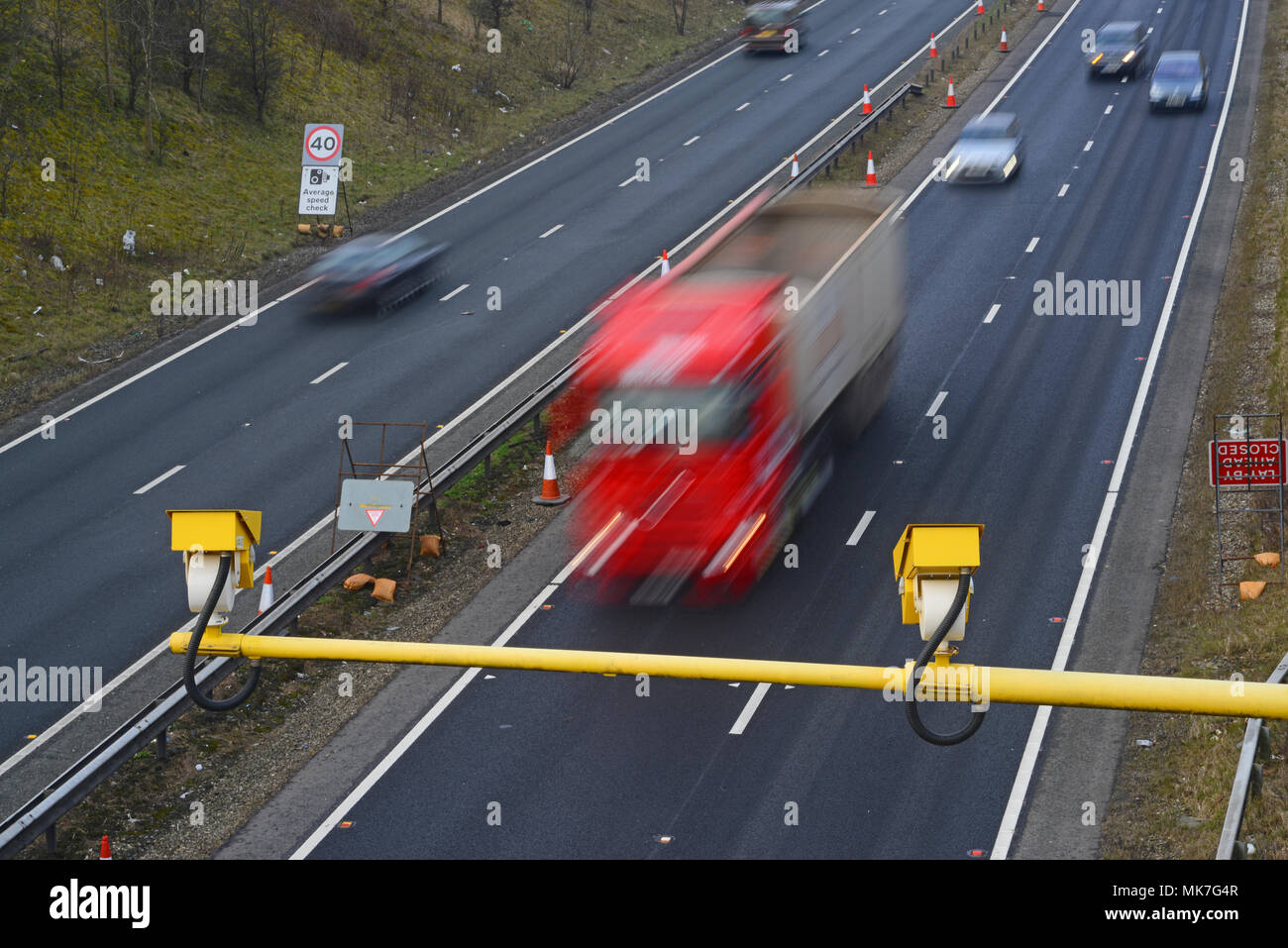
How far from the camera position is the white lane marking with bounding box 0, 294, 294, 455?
989 inches

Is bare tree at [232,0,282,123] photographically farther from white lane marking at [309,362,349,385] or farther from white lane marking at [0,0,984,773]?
white lane marking at [309,362,349,385]

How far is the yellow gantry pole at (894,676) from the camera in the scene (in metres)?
6.07

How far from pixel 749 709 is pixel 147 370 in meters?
16.4

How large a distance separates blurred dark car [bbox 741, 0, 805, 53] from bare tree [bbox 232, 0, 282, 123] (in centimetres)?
1816

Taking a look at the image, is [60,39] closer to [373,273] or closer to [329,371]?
[373,273]

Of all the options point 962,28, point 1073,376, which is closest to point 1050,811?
point 1073,376

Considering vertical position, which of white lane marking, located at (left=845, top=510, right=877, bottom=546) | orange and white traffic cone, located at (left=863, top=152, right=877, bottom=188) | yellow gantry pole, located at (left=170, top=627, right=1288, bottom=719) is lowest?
white lane marking, located at (left=845, top=510, right=877, bottom=546)

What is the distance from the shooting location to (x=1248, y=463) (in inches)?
752

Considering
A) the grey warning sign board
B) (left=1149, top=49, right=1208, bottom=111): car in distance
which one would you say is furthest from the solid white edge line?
(left=1149, top=49, right=1208, bottom=111): car in distance

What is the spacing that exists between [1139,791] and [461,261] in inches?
883

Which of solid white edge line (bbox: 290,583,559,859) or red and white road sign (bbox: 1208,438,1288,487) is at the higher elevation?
red and white road sign (bbox: 1208,438,1288,487)

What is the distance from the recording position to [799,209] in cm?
2259

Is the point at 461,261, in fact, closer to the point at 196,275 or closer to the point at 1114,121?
the point at 196,275

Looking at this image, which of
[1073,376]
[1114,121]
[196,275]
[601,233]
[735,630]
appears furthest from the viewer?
[1114,121]
